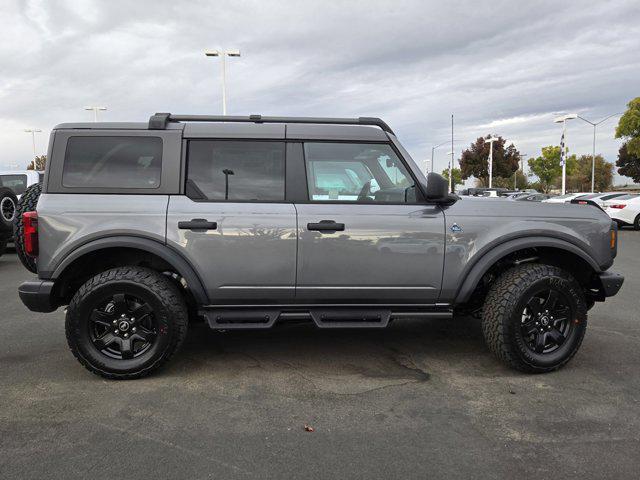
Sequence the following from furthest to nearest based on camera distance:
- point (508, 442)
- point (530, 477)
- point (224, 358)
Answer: point (224, 358)
point (508, 442)
point (530, 477)

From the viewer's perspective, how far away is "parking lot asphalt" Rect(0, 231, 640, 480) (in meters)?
2.64

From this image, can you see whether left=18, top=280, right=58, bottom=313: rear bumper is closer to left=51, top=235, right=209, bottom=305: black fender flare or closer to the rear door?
left=51, top=235, right=209, bottom=305: black fender flare

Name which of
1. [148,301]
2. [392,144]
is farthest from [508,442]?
[148,301]

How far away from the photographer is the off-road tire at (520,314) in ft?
12.5

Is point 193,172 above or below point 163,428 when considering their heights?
above

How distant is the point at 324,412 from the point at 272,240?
1.29 metres

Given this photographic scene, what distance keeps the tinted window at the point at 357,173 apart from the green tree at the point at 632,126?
32887 millimetres

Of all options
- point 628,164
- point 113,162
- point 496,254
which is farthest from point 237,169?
point 628,164

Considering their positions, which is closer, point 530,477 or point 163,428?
point 530,477

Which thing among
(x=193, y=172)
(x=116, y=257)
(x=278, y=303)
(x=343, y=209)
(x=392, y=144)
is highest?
(x=392, y=144)

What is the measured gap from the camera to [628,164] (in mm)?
55938

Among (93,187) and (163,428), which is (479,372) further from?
(93,187)

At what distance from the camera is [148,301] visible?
12.1 feet

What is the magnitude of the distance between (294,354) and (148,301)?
1.40 metres
